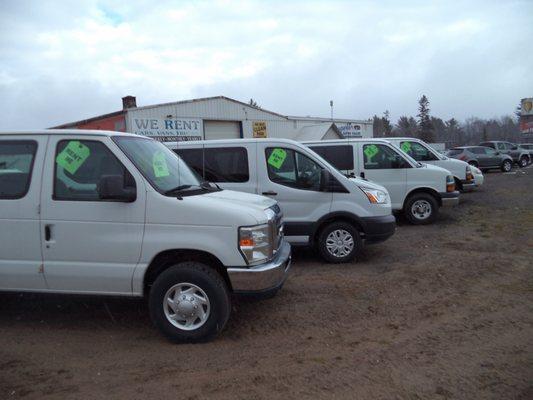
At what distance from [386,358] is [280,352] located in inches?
36.8

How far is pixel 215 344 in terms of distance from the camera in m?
4.40

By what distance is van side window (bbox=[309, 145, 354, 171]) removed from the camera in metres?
10.7

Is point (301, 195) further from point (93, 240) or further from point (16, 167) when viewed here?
point (16, 167)

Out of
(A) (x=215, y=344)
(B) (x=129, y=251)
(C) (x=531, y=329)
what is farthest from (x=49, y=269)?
(C) (x=531, y=329)

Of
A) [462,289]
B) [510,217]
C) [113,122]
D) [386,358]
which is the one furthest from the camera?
[113,122]

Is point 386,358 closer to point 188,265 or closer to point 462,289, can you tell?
point 188,265

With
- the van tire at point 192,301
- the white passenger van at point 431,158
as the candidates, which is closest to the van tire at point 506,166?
the white passenger van at point 431,158

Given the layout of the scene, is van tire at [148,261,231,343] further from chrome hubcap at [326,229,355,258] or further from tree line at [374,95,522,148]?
tree line at [374,95,522,148]

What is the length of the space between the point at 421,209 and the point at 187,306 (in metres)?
7.90

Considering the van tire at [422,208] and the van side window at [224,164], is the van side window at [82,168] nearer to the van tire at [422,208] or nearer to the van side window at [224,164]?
the van side window at [224,164]

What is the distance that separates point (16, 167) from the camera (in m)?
4.63

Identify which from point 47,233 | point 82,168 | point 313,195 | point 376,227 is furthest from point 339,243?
point 47,233

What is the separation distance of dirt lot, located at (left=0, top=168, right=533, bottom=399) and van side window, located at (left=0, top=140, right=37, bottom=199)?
1.49 meters

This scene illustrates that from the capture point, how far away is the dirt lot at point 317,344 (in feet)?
11.8
